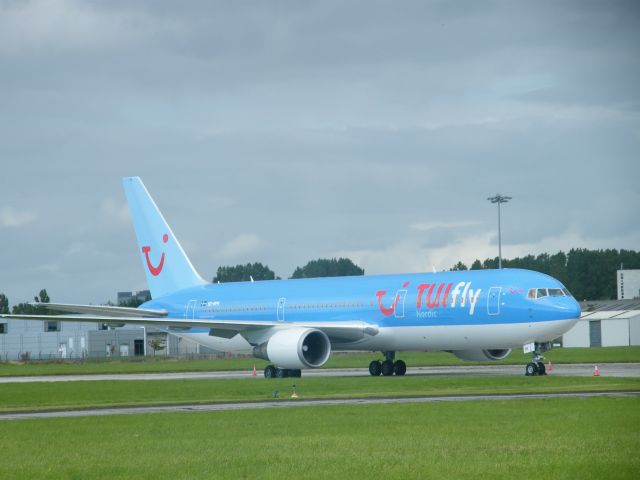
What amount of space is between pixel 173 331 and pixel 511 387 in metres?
29.9

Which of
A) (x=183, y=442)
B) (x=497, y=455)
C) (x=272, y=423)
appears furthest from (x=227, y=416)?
(x=497, y=455)

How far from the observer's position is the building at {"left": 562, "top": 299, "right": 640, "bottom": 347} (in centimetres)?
10212

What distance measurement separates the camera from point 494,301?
48688mm

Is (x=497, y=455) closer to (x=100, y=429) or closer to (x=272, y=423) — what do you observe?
(x=272, y=423)

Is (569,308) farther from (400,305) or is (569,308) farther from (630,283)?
(630,283)

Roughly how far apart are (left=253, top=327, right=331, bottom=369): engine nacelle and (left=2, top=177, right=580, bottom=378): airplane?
0.16 ft

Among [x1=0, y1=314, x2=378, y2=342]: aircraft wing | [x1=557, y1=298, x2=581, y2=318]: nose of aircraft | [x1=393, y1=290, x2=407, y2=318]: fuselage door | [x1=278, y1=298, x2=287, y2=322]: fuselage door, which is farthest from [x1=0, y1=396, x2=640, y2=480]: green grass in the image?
[x1=278, y1=298, x2=287, y2=322]: fuselage door

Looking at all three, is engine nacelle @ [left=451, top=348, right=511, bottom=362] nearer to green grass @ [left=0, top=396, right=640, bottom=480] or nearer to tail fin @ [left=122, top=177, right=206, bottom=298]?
tail fin @ [left=122, top=177, right=206, bottom=298]

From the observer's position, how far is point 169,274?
66.4 metres

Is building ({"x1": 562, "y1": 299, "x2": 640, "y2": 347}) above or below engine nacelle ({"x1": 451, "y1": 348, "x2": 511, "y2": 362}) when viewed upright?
above

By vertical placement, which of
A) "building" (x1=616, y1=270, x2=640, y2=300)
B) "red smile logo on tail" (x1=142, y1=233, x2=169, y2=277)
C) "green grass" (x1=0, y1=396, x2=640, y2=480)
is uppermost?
"building" (x1=616, y1=270, x2=640, y2=300)

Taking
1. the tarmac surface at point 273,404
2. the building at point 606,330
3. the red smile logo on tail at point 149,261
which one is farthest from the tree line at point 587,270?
the tarmac surface at point 273,404

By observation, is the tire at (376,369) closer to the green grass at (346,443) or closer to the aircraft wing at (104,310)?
the aircraft wing at (104,310)

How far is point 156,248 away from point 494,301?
25332 mm
